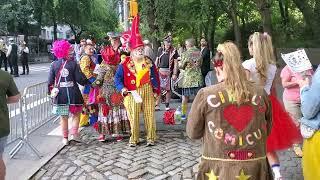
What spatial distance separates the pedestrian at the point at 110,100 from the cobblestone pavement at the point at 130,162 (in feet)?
0.88

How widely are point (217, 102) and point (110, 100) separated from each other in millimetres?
5264

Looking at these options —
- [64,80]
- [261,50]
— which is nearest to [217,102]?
[261,50]

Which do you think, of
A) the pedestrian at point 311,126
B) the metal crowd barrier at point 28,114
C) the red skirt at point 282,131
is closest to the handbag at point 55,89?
the metal crowd barrier at point 28,114

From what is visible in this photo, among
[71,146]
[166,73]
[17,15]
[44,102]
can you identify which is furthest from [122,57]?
[17,15]

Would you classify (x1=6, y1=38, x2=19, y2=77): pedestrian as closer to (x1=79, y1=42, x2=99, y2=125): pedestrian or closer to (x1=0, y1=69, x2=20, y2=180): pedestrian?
(x1=79, y1=42, x2=99, y2=125): pedestrian

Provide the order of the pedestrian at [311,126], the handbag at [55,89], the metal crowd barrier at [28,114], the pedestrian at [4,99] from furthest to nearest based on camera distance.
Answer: the handbag at [55,89]
the metal crowd barrier at [28,114]
the pedestrian at [4,99]
the pedestrian at [311,126]

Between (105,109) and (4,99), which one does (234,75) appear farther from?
(105,109)

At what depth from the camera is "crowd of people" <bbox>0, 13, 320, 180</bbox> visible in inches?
134

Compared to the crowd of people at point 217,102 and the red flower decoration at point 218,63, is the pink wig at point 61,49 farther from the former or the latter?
the red flower decoration at point 218,63

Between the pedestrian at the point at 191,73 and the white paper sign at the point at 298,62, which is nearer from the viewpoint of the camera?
the white paper sign at the point at 298,62

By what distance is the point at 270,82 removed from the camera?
554 cm

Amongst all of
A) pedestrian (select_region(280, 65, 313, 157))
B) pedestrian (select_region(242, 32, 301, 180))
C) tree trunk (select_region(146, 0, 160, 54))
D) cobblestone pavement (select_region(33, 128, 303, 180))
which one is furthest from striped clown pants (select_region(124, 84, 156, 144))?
tree trunk (select_region(146, 0, 160, 54))

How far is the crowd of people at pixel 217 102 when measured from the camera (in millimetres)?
3410

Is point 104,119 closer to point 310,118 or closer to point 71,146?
point 71,146
